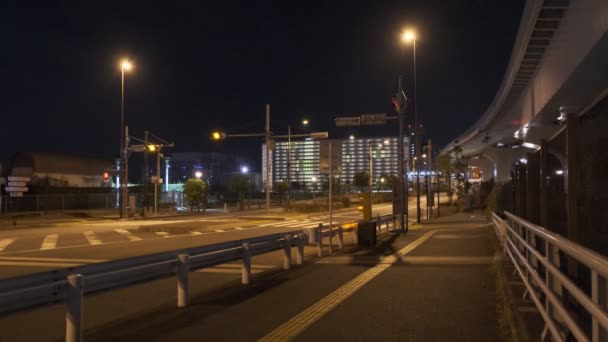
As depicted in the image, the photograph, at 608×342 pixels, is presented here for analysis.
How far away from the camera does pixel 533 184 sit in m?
9.84

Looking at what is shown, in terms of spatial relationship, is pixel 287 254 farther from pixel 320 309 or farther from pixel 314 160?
pixel 314 160

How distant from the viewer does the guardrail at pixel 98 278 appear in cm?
612

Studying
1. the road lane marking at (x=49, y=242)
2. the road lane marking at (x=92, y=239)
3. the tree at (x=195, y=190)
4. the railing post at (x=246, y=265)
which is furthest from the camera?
the tree at (x=195, y=190)

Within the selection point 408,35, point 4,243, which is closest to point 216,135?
point 408,35

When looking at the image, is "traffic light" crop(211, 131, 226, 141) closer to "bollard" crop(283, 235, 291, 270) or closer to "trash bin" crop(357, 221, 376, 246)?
"trash bin" crop(357, 221, 376, 246)

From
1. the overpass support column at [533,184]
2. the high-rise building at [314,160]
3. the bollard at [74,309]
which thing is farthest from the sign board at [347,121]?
the high-rise building at [314,160]

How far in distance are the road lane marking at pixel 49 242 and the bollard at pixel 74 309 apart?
50.3ft

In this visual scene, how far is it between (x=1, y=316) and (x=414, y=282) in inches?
307

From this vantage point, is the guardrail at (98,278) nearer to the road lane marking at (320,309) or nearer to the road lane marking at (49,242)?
the road lane marking at (320,309)

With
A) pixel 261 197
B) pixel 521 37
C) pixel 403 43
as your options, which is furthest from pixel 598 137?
pixel 261 197

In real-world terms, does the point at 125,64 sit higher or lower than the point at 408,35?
higher

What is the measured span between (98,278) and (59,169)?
192 feet

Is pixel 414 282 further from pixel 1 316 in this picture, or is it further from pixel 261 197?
pixel 261 197

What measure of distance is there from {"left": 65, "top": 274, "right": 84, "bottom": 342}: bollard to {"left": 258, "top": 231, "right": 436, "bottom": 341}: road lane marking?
85.8 inches
